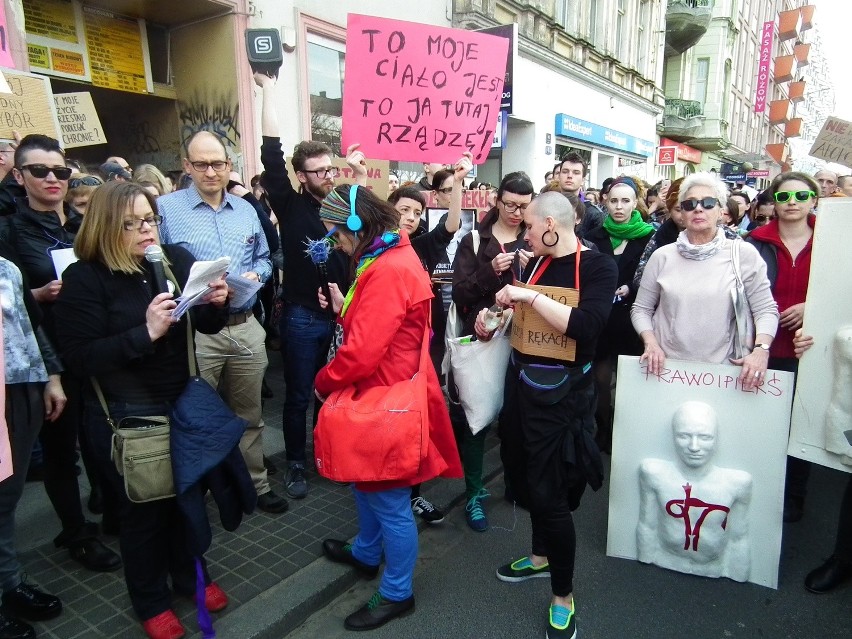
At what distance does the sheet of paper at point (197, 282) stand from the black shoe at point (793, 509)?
3492 millimetres

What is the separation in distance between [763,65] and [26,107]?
4318cm

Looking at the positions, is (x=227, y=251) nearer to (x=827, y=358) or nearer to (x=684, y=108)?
(x=827, y=358)

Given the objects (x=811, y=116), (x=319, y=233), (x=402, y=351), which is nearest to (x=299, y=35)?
(x=319, y=233)

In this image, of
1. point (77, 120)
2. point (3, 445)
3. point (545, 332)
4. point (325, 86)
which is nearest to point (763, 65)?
point (325, 86)

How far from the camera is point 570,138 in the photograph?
16.1m

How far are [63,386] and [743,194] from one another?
25.9 ft

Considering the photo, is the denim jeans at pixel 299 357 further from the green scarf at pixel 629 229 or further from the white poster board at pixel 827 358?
the white poster board at pixel 827 358

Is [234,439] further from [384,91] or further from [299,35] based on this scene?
[299,35]

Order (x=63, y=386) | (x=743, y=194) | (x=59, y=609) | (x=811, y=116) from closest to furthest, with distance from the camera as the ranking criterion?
1. (x=59, y=609)
2. (x=63, y=386)
3. (x=743, y=194)
4. (x=811, y=116)

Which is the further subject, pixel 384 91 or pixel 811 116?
pixel 811 116

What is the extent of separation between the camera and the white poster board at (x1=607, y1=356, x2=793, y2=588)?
8.99 feet

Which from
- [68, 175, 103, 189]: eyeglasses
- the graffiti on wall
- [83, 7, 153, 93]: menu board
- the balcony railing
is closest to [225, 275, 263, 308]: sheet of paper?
[68, 175, 103, 189]: eyeglasses

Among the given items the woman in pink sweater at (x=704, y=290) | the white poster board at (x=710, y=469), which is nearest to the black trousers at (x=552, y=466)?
the white poster board at (x=710, y=469)

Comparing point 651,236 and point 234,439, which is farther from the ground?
point 651,236
